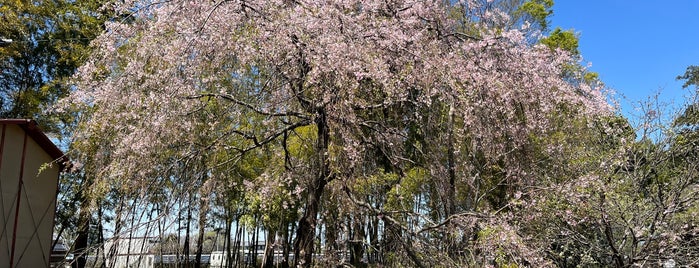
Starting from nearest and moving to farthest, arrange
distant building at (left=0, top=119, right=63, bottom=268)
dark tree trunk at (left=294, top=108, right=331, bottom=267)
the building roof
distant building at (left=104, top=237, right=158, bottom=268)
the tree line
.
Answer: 1. distant building at (left=104, top=237, right=158, bottom=268)
2. the tree line
3. dark tree trunk at (left=294, top=108, right=331, bottom=267)
4. the building roof
5. distant building at (left=0, top=119, right=63, bottom=268)

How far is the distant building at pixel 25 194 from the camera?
7703 millimetres

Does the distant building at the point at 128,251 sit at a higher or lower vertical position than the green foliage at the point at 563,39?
lower

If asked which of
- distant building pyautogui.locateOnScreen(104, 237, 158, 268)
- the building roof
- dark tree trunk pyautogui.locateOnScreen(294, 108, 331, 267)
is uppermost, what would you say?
the building roof

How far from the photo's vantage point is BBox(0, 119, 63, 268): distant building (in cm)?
770

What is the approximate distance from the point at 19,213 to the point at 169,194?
4716 mm

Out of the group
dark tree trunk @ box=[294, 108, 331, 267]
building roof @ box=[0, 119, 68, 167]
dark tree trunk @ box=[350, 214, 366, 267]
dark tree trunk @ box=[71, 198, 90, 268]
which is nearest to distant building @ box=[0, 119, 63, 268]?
building roof @ box=[0, 119, 68, 167]

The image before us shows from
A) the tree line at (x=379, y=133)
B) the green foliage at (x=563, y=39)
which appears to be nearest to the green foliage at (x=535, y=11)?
the green foliage at (x=563, y=39)

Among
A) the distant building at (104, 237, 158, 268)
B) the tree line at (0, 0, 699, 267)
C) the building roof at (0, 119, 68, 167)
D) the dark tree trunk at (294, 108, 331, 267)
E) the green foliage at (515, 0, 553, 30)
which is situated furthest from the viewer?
the green foliage at (515, 0, 553, 30)

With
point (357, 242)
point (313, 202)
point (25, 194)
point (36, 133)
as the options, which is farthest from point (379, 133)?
point (25, 194)

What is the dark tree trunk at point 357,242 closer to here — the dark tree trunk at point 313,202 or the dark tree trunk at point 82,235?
the dark tree trunk at point 313,202

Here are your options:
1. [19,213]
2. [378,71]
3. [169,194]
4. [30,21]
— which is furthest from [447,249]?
[30,21]

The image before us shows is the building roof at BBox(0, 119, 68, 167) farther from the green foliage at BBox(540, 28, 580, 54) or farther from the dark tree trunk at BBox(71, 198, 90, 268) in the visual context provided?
the green foliage at BBox(540, 28, 580, 54)

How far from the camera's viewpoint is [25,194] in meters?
8.15

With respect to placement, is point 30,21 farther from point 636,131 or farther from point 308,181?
point 636,131
